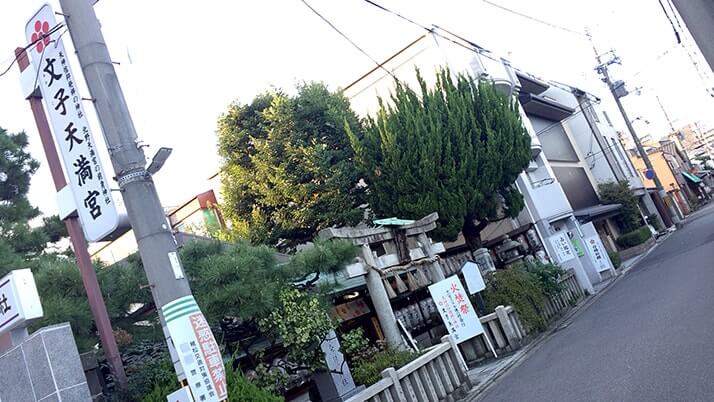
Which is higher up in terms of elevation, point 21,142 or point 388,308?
point 21,142

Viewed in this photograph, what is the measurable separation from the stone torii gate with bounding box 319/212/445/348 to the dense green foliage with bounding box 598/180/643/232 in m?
26.9

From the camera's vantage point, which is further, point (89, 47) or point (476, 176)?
point (476, 176)

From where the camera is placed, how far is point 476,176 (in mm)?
19047

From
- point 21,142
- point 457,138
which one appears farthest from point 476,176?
point 21,142

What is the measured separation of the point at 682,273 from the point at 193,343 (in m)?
16.6

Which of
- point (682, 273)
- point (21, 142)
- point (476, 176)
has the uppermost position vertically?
point (21, 142)

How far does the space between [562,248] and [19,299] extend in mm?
18830

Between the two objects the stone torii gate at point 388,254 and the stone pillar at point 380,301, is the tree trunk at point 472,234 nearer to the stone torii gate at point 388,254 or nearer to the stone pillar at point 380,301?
the stone torii gate at point 388,254

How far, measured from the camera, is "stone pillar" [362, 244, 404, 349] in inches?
483

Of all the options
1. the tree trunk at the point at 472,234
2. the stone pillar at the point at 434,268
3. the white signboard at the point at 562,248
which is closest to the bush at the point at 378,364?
the stone pillar at the point at 434,268

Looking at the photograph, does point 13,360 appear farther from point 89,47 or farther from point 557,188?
point 557,188

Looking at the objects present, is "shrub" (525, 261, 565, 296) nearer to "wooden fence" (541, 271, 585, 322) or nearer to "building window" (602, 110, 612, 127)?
"wooden fence" (541, 271, 585, 322)

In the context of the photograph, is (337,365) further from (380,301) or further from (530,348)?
(530,348)

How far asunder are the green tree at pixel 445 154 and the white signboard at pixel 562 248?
291cm
